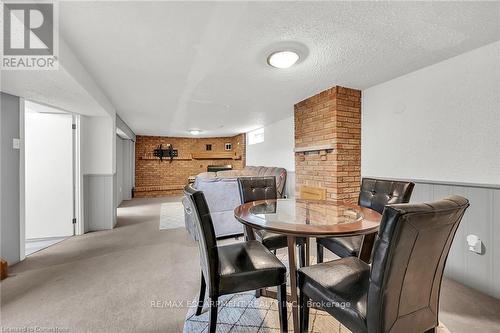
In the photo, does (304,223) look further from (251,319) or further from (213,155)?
(213,155)

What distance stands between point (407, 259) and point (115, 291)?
7.25 feet

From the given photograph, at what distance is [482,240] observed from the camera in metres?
1.93

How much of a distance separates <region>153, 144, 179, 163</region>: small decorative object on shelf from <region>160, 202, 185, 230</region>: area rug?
2899mm

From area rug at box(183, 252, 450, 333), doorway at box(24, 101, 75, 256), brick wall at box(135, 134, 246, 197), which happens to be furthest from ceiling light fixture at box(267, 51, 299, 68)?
brick wall at box(135, 134, 246, 197)

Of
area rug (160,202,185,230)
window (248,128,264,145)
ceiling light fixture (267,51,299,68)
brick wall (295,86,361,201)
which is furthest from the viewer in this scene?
window (248,128,264,145)

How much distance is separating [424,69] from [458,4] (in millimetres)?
1102

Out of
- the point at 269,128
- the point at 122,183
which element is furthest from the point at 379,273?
the point at 122,183

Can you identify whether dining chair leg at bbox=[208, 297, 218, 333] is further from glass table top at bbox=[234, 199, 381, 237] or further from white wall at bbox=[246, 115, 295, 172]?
white wall at bbox=[246, 115, 295, 172]

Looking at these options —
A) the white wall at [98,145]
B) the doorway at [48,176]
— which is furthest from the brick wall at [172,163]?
the doorway at [48,176]

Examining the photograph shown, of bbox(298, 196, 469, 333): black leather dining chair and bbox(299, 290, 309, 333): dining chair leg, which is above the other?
bbox(298, 196, 469, 333): black leather dining chair

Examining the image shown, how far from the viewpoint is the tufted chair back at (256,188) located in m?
2.32

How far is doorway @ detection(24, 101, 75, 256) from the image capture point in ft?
10.1

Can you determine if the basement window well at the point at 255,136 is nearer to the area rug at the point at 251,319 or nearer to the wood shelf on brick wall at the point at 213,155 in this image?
the wood shelf on brick wall at the point at 213,155

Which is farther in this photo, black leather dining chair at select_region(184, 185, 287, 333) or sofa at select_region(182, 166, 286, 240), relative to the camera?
sofa at select_region(182, 166, 286, 240)
